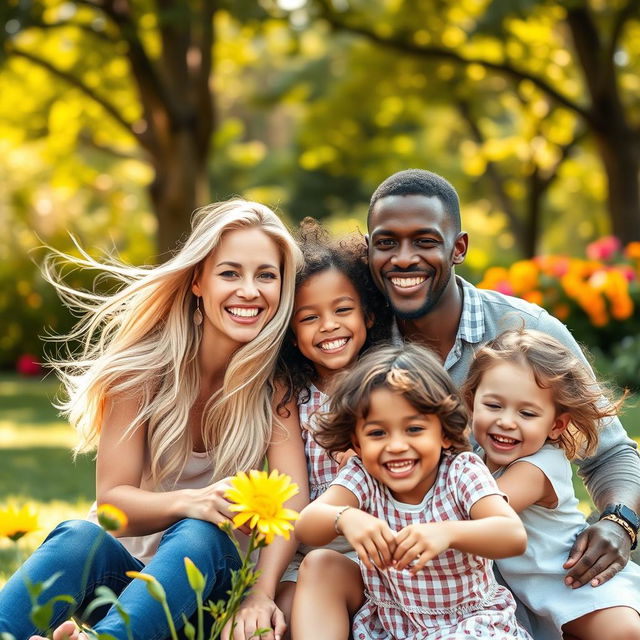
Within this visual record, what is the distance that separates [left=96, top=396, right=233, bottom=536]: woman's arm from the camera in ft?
9.39

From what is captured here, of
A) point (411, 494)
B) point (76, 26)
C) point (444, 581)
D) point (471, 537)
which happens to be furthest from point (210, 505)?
point (76, 26)

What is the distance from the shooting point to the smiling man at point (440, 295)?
10.9ft

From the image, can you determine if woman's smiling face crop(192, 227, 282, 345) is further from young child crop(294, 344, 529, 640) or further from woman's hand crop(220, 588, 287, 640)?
woman's hand crop(220, 588, 287, 640)

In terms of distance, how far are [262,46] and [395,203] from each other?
3730cm

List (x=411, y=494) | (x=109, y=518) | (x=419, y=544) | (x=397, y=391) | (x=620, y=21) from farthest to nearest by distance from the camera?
(x=620, y=21), (x=411, y=494), (x=397, y=391), (x=419, y=544), (x=109, y=518)

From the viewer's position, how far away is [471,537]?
2443mm

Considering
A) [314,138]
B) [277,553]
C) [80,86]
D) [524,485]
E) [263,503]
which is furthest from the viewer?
[314,138]

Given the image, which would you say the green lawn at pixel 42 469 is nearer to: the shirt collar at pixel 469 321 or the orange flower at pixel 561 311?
the shirt collar at pixel 469 321

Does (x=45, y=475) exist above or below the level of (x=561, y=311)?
below

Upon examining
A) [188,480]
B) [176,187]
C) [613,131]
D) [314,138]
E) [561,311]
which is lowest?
[188,480]

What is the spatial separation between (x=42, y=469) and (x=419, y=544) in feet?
19.0

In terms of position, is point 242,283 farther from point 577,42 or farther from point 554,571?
point 577,42

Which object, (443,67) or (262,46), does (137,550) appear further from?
(262,46)

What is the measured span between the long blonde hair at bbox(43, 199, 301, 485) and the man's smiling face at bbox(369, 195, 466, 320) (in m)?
0.30
